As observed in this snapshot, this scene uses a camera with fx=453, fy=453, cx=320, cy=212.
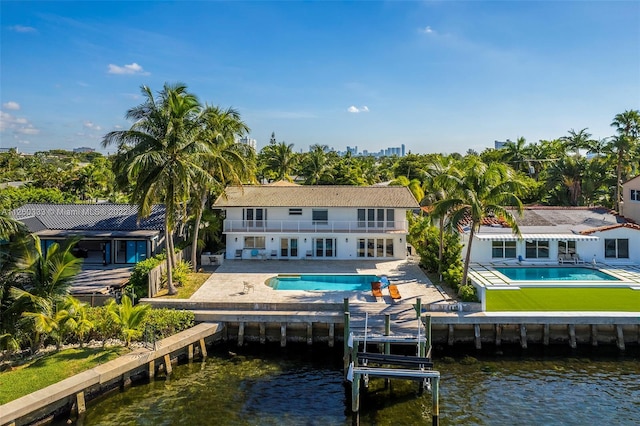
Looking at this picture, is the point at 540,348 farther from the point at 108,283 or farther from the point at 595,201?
the point at 595,201

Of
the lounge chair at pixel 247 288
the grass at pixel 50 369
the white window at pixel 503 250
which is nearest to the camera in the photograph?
the grass at pixel 50 369

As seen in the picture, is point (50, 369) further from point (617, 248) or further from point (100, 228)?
point (617, 248)

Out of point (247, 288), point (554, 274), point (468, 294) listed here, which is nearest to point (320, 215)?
point (247, 288)

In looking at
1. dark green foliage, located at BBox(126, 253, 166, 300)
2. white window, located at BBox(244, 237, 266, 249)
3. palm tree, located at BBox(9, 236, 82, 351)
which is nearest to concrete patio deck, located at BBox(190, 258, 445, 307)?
white window, located at BBox(244, 237, 266, 249)

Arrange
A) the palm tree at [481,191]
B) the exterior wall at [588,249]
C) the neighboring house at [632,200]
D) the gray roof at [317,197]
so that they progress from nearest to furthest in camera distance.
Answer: the palm tree at [481,191], the exterior wall at [588,249], the gray roof at [317,197], the neighboring house at [632,200]

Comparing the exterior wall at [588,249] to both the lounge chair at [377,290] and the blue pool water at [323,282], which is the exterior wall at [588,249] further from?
the lounge chair at [377,290]

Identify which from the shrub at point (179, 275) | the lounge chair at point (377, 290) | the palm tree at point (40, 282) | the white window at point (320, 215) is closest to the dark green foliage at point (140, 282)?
the shrub at point (179, 275)

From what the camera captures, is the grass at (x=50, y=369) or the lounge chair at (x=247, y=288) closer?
the grass at (x=50, y=369)
